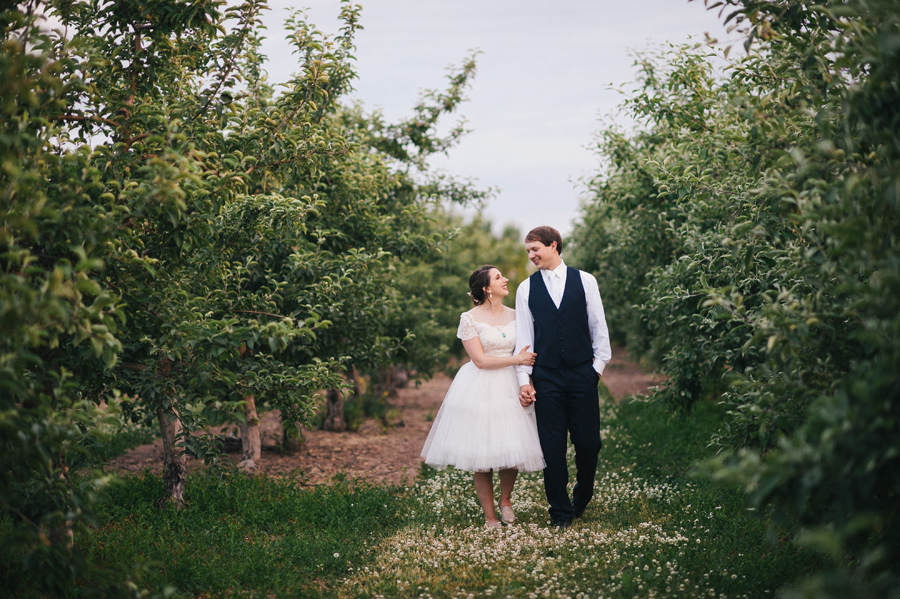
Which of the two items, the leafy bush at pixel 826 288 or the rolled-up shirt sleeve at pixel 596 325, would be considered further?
the rolled-up shirt sleeve at pixel 596 325

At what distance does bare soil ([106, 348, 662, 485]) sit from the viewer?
28.4 ft

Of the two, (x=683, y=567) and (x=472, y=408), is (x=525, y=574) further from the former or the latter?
(x=472, y=408)

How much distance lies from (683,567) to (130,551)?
14.2 feet

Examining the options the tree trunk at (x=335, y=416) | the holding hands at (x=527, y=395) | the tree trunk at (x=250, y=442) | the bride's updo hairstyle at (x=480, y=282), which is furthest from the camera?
the tree trunk at (x=335, y=416)

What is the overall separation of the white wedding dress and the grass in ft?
2.09

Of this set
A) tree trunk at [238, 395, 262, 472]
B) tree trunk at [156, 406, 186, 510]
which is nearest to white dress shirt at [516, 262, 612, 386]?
tree trunk at [156, 406, 186, 510]

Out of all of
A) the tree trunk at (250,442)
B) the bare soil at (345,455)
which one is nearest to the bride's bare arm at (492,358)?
the bare soil at (345,455)

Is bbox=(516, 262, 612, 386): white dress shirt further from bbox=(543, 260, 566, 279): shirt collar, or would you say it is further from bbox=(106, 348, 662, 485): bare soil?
bbox=(106, 348, 662, 485): bare soil

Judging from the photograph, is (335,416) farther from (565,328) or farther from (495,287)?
(565,328)

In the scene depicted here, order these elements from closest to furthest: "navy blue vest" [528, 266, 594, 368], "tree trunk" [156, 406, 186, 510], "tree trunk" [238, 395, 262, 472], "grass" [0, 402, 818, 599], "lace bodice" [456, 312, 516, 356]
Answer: "grass" [0, 402, 818, 599] < "navy blue vest" [528, 266, 594, 368] < "lace bodice" [456, 312, 516, 356] < "tree trunk" [156, 406, 186, 510] < "tree trunk" [238, 395, 262, 472]

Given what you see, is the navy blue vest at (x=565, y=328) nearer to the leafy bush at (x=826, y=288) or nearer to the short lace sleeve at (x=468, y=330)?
the short lace sleeve at (x=468, y=330)

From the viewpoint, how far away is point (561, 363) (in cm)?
579

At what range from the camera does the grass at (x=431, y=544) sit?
15.4ft

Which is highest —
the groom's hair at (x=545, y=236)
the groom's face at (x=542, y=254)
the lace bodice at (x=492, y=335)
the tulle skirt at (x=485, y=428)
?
the groom's hair at (x=545, y=236)
